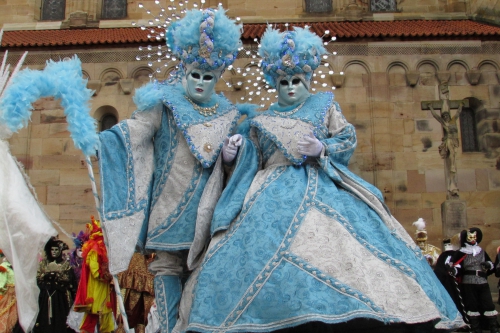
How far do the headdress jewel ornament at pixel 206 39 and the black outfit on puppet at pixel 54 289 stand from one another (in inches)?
204

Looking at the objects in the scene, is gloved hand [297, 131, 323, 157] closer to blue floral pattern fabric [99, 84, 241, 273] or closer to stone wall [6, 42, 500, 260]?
blue floral pattern fabric [99, 84, 241, 273]

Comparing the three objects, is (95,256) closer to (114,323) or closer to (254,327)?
(114,323)

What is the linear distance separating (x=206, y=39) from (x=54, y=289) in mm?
5566

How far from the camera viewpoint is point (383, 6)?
13227 millimetres

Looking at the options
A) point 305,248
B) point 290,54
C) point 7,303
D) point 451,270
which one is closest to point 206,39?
point 290,54

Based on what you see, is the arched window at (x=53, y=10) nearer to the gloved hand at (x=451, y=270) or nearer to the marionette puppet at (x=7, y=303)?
the marionette puppet at (x=7, y=303)

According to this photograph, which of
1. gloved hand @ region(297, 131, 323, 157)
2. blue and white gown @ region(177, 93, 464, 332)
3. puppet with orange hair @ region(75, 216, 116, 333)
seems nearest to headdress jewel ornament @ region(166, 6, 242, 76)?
blue and white gown @ region(177, 93, 464, 332)

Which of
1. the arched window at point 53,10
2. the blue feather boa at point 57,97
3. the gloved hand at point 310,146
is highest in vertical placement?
the arched window at point 53,10

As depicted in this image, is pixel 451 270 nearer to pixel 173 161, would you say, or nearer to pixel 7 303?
pixel 173 161

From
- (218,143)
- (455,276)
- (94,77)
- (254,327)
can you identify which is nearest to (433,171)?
(455,276)

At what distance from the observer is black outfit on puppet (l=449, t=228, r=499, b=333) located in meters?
7.20

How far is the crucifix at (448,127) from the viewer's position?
965 cm

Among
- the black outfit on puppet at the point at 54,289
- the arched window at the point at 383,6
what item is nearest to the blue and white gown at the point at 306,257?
the black outfit on puppet at the point at 54,289

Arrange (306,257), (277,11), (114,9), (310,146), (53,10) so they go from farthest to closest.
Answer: (53,10) < (114,9) < (277,11) < (310,146) < (306,257)
